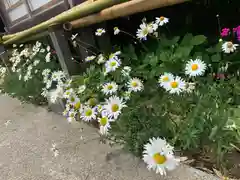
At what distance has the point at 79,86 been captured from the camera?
146cm

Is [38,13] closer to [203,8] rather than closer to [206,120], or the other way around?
[203,8]

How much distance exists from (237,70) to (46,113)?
1.75m

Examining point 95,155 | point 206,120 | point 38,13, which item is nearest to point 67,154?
point 95,155

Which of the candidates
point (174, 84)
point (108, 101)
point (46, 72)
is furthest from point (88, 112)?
point (46, 72)

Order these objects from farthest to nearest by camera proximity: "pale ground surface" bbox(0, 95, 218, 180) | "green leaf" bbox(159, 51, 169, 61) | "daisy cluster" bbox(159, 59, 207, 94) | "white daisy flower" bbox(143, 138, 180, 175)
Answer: "green leaf" bbox(159, 51, 169, 61), "pale ground surface" bbox(0, 95, 218, 180), "daisy cluster" bbox(159, 59, 207, 94), "white daisy flower" bbox(143, 138, 180, 175)

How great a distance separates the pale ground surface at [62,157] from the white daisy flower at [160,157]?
30cm

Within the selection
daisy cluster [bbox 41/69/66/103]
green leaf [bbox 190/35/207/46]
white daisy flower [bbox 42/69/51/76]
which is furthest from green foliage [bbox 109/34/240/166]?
white daisy flower [bbox 42/69/51/76]

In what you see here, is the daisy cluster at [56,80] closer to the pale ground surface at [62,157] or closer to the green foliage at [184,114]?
the pale ground surface at [62,157]

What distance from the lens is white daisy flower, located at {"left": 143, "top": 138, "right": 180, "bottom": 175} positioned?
2.40 feet

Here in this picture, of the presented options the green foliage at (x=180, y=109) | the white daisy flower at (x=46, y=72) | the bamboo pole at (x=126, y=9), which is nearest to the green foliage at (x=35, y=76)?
the white daisy flower at (x=46, y=72)

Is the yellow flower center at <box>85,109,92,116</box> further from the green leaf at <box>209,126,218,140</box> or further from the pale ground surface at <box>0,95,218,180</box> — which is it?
the green leaf at <box>209,126,218,140</box>

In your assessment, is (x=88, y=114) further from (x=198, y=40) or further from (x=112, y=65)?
(x=198, y=40)

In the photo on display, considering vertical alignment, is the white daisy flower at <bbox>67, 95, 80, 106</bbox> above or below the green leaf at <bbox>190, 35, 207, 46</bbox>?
below

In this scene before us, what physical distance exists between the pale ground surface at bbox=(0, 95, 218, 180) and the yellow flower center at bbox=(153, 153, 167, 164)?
1.02ft
